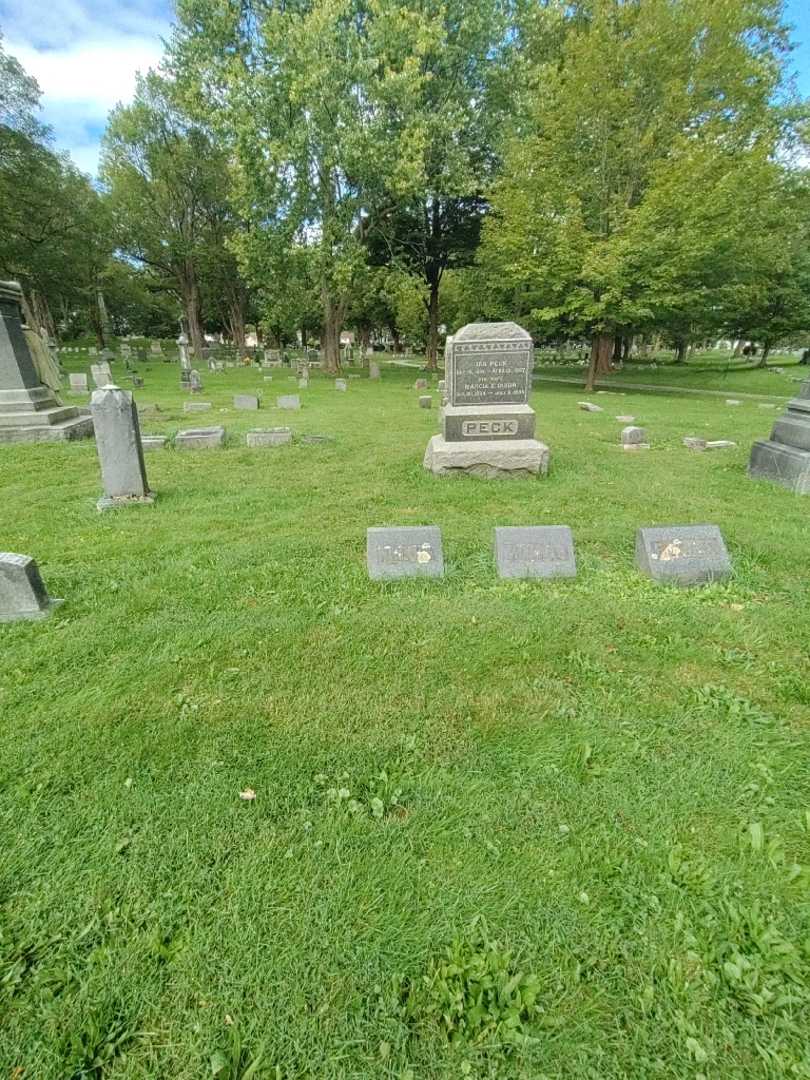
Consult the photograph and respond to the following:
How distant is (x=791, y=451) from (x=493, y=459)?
147 inches

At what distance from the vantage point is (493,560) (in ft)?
14.6

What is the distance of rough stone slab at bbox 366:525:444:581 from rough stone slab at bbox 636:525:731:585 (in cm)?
175

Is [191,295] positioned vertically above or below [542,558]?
above

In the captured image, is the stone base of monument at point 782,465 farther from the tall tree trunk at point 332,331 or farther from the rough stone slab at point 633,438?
the tall tree trunk at point 332,331

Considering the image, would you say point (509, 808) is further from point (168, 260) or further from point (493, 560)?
Answer: point (168, 260)

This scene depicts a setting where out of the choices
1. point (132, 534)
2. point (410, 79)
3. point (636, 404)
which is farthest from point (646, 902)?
point (410, 79)

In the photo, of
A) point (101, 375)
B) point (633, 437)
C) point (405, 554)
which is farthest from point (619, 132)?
point (405, 554)

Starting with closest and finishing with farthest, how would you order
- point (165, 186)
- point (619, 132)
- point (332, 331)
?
point (619, 132) < point (332, 331) < point (165, 186)

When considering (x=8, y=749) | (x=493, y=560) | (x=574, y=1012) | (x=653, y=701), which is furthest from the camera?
(x=493, y=560)

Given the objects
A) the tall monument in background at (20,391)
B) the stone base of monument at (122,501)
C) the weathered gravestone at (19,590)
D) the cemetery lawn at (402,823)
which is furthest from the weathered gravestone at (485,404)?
the tall monument in background at (20,391)

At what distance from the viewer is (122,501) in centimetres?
590

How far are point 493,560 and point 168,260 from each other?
38057 mm

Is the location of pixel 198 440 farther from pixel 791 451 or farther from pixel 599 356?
pixel 599 356

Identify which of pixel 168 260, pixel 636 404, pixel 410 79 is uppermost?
pixel 410 79
